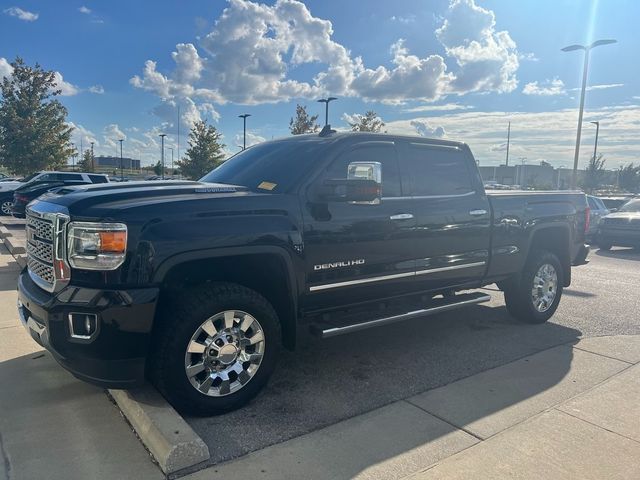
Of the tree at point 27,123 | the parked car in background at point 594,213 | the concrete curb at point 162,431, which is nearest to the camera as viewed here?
the concrete curb at point 162,431

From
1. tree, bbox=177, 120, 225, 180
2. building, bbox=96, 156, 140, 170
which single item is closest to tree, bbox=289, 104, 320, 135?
tree, bbox=177, 120, 225, 180

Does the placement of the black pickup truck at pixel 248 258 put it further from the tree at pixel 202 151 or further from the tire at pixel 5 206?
the tree at pixel 202 151

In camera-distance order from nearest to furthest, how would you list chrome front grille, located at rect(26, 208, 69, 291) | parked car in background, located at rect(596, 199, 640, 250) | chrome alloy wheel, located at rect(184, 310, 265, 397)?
chrome front grille, located at rect(26, 208, 69, 291), chrome alloy wheel, located at rect(184, 310, 265, 397), parked car in background, located at rect(596, 199, 640, 250)

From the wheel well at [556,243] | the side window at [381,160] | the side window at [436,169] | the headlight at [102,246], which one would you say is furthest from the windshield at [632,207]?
the headlight at [102,246]

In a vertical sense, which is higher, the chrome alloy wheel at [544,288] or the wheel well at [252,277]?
the wheel well at [252,277]

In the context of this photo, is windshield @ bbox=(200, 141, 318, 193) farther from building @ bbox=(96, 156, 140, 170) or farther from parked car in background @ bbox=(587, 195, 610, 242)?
building @ bbox=(96, 156, 140, 170)

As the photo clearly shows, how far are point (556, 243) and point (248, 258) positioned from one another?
14.3ft

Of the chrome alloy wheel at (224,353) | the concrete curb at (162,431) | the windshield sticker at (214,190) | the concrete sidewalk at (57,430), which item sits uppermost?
the windshield sticker at (214,190)

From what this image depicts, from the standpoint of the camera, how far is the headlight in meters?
3.13

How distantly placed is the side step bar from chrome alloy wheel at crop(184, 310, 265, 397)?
55 cm

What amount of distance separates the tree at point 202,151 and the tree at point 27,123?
11.8m

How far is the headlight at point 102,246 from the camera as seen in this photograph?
313 cm

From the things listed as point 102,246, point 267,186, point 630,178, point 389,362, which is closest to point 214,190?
point 267,186

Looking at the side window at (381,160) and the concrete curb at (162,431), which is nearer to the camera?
the concrete curb at (162,431)
